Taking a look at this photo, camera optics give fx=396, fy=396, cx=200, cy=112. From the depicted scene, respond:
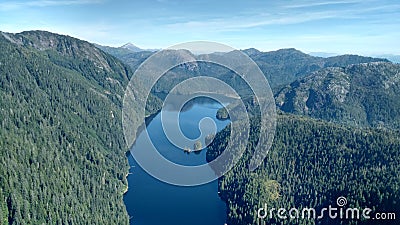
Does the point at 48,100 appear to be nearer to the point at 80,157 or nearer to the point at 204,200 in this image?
the point at 80,157

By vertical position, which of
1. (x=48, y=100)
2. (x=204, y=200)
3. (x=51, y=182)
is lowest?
(x=204, y=200)

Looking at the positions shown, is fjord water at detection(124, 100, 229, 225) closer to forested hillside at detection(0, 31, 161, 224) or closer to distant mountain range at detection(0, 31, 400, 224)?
distant mountain range at detection(0, 31, 400, 224)

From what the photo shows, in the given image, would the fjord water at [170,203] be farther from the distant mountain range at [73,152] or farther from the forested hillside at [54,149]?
the forested hillside at [54,149]

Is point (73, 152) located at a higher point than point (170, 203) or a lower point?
higher

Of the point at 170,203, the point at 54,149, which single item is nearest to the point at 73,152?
the point at 54,149

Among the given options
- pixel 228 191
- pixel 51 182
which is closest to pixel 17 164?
pixel 51 182

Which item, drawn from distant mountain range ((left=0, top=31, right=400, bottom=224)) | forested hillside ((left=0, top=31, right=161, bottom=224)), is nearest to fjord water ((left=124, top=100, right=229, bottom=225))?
distant mountain range ((left=0, top=31, right=400, bottom=224))

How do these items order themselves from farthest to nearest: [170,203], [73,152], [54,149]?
[73,152] → [54,149] → [170,203]

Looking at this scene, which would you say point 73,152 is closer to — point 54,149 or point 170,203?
point 54,149

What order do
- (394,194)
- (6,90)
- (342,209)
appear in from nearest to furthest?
1. (394,194)
2. (342,209)
3. (6,90)
